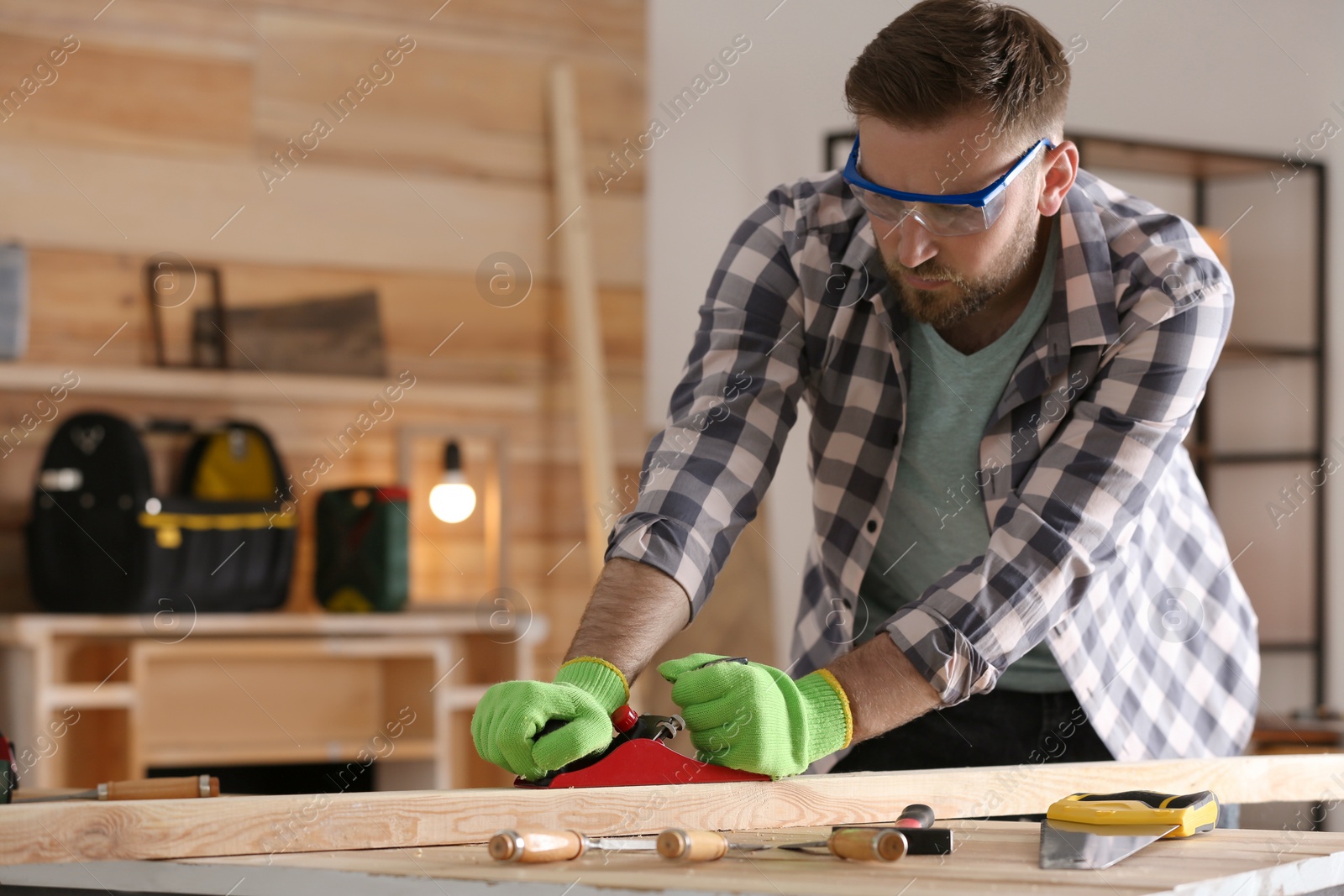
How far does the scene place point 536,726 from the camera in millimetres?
1047

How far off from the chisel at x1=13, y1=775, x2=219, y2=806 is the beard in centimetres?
79

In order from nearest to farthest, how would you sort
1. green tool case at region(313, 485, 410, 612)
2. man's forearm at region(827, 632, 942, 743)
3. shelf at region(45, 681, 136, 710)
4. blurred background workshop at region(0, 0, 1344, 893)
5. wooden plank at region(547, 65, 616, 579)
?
1. man's forearm at region(827, 632, 942, 743)
2. shelf at region(45, 681, 136, 710)
3. blurred background workshop at region(0, 0, 1344, 893)
4. green tool case at region(313, 485, 410, 612)
5. wooden plank at region(547, 65, 616, 579)

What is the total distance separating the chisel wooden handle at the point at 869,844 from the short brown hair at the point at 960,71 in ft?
2.15

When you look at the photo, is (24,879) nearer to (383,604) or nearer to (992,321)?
(992,321)

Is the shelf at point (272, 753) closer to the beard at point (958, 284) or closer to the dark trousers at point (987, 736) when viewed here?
the dark trousers at point (987, 736)

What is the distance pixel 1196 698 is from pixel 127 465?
2.11 metres

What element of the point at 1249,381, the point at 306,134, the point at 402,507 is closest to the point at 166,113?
the point at 306,134

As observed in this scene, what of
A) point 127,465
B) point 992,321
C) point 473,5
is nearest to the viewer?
point 992,321

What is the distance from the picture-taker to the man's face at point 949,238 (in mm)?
1251

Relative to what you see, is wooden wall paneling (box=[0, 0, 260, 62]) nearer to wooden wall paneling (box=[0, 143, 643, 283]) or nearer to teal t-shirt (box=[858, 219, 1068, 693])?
wooden wall paneling (box=[0, 143, 643, 283])

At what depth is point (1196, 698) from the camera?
1.52 metres

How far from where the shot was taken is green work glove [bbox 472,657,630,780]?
1.04 meters

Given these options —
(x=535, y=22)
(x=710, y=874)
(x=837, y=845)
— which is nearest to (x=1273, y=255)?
(x=535, y=22)

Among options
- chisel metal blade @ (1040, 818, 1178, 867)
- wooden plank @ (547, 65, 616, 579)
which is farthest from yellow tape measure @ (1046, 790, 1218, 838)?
wooden plank @ (547, 65, 616, 579)
